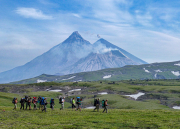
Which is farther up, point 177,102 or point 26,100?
point 26,100

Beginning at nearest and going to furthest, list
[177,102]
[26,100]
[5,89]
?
1. [26,100]
2. [177,102]
3. [5,89]

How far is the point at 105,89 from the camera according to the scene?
164875 millimetres

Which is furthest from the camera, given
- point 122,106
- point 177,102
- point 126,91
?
point 126,91

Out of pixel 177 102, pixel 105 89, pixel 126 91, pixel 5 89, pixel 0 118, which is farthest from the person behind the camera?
pixel 5 89

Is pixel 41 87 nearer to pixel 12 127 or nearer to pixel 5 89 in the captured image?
pixel 5 89

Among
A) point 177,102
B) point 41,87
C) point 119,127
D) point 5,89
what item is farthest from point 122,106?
point 5,89

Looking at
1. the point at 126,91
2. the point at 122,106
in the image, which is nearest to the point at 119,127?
the point at 122,106

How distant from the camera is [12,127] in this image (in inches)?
1153

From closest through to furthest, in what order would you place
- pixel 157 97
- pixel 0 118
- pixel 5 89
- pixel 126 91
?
pixel 0 118 < pixel 157 97 < pixel 126 91 < pixel 5 89

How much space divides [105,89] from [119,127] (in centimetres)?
13720

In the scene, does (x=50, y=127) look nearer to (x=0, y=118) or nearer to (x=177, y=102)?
(x=0, y=118)

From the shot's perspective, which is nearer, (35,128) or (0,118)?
(35,128)

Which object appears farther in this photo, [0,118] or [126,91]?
[126,91]

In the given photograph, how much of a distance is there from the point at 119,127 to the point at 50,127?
10.4m
